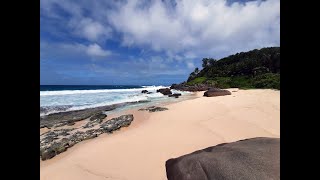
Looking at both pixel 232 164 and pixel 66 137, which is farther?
pixel 66 137

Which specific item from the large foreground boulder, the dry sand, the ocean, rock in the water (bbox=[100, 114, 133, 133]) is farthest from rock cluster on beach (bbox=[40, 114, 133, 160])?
the ocean

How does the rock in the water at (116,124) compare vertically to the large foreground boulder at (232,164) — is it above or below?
below

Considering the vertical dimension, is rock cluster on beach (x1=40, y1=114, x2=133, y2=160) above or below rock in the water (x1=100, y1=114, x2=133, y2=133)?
below

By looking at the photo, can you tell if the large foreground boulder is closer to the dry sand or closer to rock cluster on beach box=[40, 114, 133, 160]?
the dry sand

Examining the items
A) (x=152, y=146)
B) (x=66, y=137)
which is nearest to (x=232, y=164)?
(x=152, y=146)

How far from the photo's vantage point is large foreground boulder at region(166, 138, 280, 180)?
3223 mm

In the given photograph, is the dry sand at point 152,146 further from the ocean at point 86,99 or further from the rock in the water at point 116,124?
the ocean at point 86,99

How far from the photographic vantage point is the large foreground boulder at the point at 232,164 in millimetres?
3223

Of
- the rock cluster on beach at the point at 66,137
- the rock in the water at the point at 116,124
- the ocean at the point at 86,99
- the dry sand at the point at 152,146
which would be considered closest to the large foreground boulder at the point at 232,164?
the dry sand at the point at 152,146

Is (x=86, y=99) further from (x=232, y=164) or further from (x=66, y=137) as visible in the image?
(x=232, y=164)

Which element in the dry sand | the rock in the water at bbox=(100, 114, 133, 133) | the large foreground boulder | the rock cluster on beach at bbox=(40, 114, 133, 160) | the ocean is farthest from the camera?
the ocean

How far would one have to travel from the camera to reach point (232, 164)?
3445 mm
